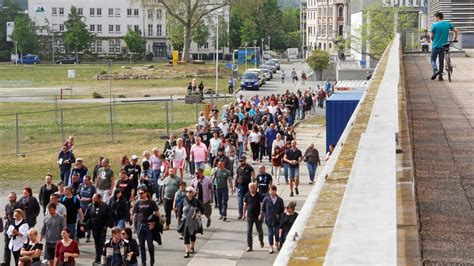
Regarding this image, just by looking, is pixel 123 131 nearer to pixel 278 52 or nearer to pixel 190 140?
pixel 190 140

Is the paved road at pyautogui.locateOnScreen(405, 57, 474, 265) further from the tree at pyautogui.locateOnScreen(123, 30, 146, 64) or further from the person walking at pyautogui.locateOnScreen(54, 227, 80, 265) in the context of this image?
the tree at pyautogui.locateOnScreen(123, 30, 146, 64)

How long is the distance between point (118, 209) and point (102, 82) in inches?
2733

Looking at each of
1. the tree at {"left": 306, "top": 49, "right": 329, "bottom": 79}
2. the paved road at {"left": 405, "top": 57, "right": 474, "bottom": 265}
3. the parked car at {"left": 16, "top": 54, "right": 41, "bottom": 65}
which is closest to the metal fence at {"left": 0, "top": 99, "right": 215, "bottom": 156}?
the paved road at {"left": 405, "top": 57, "right": 474, "bottom": 265}

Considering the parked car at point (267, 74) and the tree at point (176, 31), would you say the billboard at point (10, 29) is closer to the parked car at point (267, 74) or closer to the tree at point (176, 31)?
the tree at point (176, 31)

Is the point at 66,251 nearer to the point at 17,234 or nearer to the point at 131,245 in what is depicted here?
the point at 131,245

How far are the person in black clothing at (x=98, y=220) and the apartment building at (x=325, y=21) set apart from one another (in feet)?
403

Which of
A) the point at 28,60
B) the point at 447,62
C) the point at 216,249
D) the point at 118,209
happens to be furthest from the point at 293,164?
the point at 28,60

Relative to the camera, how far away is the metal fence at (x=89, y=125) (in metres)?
37.6

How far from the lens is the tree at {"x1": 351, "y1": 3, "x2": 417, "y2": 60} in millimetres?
69188

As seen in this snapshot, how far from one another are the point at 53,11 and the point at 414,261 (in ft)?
444

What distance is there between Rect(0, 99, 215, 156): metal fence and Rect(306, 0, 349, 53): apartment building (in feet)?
284

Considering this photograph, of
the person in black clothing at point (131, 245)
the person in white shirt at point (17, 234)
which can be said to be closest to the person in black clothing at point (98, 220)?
the person in white shirt at point (17, 234)

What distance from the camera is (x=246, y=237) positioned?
1852 cm

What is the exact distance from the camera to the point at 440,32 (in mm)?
17375
